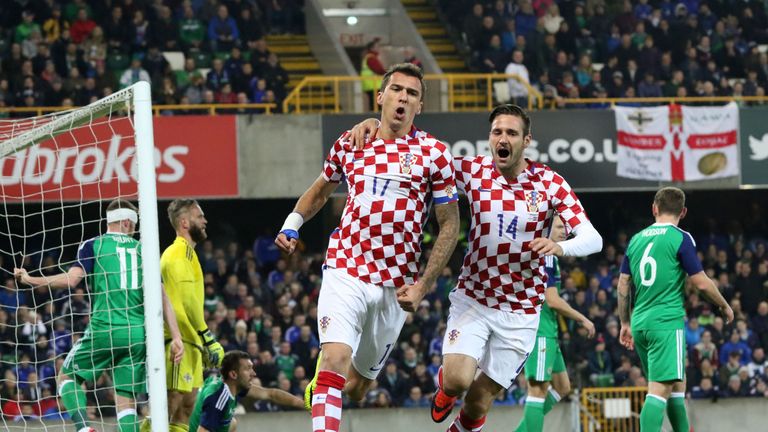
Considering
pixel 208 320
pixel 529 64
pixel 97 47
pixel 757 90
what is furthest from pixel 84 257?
pixel 757 90

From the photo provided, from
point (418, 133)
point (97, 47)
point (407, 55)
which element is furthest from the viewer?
point (407, 55)

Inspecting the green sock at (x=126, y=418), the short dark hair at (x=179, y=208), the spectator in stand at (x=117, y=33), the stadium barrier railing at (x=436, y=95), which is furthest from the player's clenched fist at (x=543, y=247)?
the spectator in stand at (x=117, y=33)

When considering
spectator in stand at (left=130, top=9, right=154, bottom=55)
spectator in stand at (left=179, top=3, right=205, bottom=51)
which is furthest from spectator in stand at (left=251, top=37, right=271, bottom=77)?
spectator in stand at (left=130, top=9, right=154, bottom=55)

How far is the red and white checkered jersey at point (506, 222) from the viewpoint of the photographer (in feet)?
26.3

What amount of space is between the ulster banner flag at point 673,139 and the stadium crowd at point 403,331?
161 cm

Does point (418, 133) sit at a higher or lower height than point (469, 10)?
lower

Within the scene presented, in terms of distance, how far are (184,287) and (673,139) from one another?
12.4 m

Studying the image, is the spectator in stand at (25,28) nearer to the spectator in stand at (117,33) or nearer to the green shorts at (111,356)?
the spectator in stand at (117,33)

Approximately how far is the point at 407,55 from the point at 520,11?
2.39 meters

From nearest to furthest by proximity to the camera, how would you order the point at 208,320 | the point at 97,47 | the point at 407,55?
the point at 208,320 → the point at 97,47 → the point at 407,55

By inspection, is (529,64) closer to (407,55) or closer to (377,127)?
(407,55)

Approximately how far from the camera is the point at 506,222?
315 inches

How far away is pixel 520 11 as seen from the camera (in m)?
24.2

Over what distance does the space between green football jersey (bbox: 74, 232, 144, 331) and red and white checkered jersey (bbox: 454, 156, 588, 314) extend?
240cm
